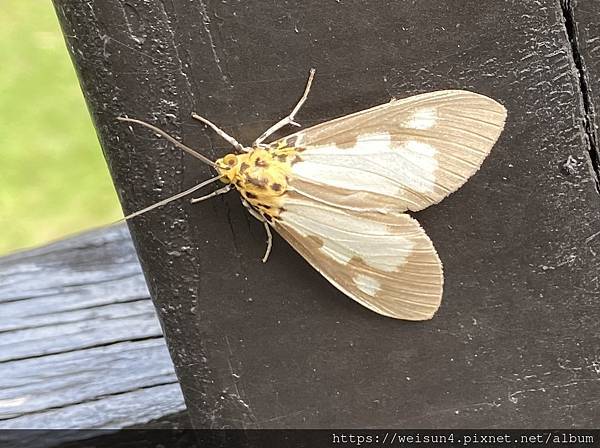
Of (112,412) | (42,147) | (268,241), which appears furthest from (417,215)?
(42,147)

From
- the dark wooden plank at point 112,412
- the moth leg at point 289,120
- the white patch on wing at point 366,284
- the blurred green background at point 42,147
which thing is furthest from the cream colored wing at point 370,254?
the blurred green background at point 42,147

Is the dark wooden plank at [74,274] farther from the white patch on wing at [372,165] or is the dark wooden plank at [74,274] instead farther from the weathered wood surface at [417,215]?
the white patch on wing at [372,165]

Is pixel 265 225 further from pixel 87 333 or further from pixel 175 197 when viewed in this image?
pixel 87 333

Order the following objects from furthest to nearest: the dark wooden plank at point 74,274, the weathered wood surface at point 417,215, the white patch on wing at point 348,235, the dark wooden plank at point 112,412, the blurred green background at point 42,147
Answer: the blurred green background at point 42,147 < the dark wooden plank at point 74,274 < the dark wooden plank at point 112,412 < the white patch on wing at point 348,235 < the weathered wood surface at point 417,215

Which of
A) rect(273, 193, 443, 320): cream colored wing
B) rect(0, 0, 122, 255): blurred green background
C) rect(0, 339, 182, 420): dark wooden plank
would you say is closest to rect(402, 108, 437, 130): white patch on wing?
rect(273, 193, 443, 320): cream colored wing

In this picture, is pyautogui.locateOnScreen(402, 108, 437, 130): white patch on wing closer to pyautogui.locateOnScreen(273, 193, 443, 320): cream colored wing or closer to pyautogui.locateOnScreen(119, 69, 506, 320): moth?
pyautogui.locateOnScreen(119, 69, 506, 320): moth

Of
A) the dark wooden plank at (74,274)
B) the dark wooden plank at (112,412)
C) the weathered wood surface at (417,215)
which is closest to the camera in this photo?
the weathered wood surface at (417,215)

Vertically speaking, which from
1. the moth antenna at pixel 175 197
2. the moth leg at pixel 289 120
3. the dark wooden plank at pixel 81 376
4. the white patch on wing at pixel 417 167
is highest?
the moth leg at pixel 289 120

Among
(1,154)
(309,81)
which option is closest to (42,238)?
(1,154)

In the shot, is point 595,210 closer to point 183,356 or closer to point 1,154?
point 183,356
